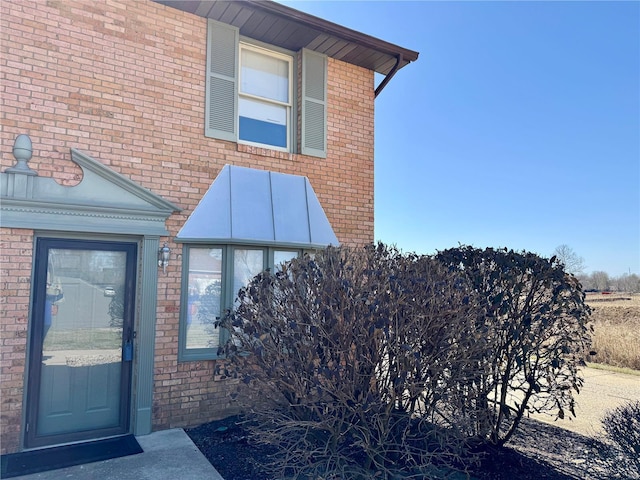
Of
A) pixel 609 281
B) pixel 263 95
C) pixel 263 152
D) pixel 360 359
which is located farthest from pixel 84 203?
pixel 609 281

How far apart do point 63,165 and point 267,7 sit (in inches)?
132

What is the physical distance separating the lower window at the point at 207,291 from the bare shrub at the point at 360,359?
169cm

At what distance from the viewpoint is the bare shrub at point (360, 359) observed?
319cm

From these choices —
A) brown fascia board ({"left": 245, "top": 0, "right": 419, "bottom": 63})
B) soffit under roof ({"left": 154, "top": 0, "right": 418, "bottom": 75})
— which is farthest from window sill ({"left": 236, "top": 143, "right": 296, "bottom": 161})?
brown fascia board ({"left": 245, "top": 0, "right": 419, "bottom": 63})

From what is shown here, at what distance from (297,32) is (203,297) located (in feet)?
13.6

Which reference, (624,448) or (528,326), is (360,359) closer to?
(528,326)

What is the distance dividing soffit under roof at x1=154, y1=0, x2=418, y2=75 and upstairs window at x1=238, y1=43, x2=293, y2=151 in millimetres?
264

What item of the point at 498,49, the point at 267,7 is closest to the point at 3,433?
the point at 267,7

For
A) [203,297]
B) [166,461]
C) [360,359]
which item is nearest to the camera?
[360,359]

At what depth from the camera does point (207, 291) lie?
5473 millimetres

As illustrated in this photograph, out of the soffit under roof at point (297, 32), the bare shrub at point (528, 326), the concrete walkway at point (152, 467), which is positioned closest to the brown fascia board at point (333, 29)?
the soffit under roof at point (297, 32)

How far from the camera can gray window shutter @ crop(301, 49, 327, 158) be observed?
21.0 ft

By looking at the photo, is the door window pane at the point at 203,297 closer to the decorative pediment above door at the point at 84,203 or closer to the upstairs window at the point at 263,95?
the decorative pediment above door at the point at 84,203

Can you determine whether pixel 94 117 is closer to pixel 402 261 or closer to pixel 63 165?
pixel 63 165
